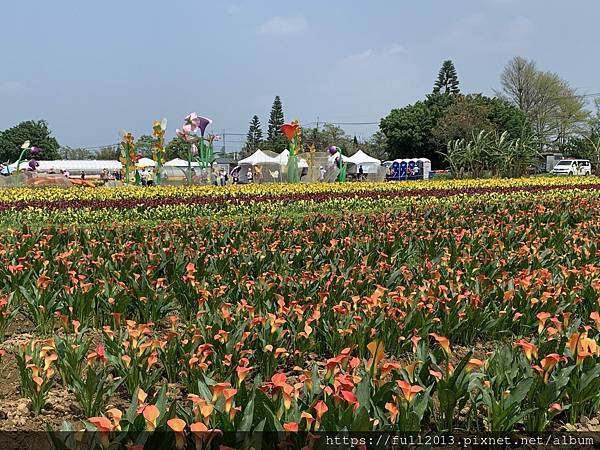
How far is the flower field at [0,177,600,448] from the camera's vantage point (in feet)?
7.97

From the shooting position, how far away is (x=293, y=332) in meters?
3.65

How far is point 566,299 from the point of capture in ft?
13.9

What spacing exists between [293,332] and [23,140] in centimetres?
7722

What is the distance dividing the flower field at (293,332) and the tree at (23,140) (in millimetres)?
73135

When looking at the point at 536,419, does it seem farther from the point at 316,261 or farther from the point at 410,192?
the point at 410,192

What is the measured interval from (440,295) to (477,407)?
61.3 inches

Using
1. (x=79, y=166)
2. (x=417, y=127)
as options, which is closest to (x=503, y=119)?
(x=417, y=127)

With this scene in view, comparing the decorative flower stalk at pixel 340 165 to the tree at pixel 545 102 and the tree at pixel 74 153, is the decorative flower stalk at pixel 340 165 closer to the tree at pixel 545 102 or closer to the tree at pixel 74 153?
the tree at pixel 545 102

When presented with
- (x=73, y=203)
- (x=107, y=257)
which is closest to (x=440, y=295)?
(x=107, y=257)

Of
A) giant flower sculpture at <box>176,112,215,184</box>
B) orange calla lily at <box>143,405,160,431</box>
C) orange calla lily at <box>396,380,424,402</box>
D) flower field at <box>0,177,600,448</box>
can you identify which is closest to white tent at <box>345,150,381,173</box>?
giant flower sculpture at <box>176,112,215,184</box>

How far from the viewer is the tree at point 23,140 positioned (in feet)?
241

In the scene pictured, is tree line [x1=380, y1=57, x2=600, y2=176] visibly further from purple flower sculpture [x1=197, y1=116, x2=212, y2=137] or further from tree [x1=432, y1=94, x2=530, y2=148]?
purple flower sculpture [x1=197, y1=116, x2=212, y2=137]

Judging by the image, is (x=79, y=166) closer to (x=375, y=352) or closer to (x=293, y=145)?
(x=293, y=145)

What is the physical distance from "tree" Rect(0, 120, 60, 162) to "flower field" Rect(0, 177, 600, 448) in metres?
73.1
